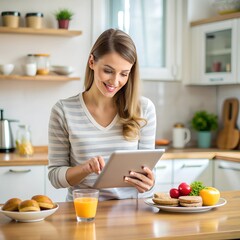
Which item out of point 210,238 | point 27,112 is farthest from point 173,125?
point 210,238

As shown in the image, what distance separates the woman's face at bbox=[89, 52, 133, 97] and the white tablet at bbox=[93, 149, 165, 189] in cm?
37

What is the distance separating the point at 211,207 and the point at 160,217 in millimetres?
234

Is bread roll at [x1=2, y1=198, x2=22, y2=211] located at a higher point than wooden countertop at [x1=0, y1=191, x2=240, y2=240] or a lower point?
higher

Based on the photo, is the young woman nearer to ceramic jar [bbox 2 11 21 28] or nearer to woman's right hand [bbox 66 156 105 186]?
woman's right hand [bbox 66 156 105 186]

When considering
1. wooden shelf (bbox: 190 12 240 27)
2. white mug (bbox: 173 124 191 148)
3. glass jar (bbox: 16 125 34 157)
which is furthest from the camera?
white mug (bbox: 173 124 191 148)

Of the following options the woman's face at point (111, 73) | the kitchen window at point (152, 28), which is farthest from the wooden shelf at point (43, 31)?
the woman's face at point (111, 73)

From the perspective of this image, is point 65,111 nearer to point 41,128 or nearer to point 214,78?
point 41,128

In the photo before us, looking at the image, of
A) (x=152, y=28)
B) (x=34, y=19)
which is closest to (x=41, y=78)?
(x=34, y=19)

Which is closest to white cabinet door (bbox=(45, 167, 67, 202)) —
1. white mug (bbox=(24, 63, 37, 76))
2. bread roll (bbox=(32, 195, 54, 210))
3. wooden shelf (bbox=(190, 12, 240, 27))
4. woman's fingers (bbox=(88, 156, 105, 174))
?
white mug (bbox=(24, 63, 37, 76))

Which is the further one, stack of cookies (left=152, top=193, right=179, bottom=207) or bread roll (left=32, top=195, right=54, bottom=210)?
stack of cookies (left=152, top=193, right=179, bottom=207)

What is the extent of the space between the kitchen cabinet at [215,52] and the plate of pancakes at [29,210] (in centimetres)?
277

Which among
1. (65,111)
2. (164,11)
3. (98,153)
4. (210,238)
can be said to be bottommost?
(210,238)

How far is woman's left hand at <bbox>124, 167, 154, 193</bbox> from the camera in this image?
7.44ft

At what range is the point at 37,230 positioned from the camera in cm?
188
